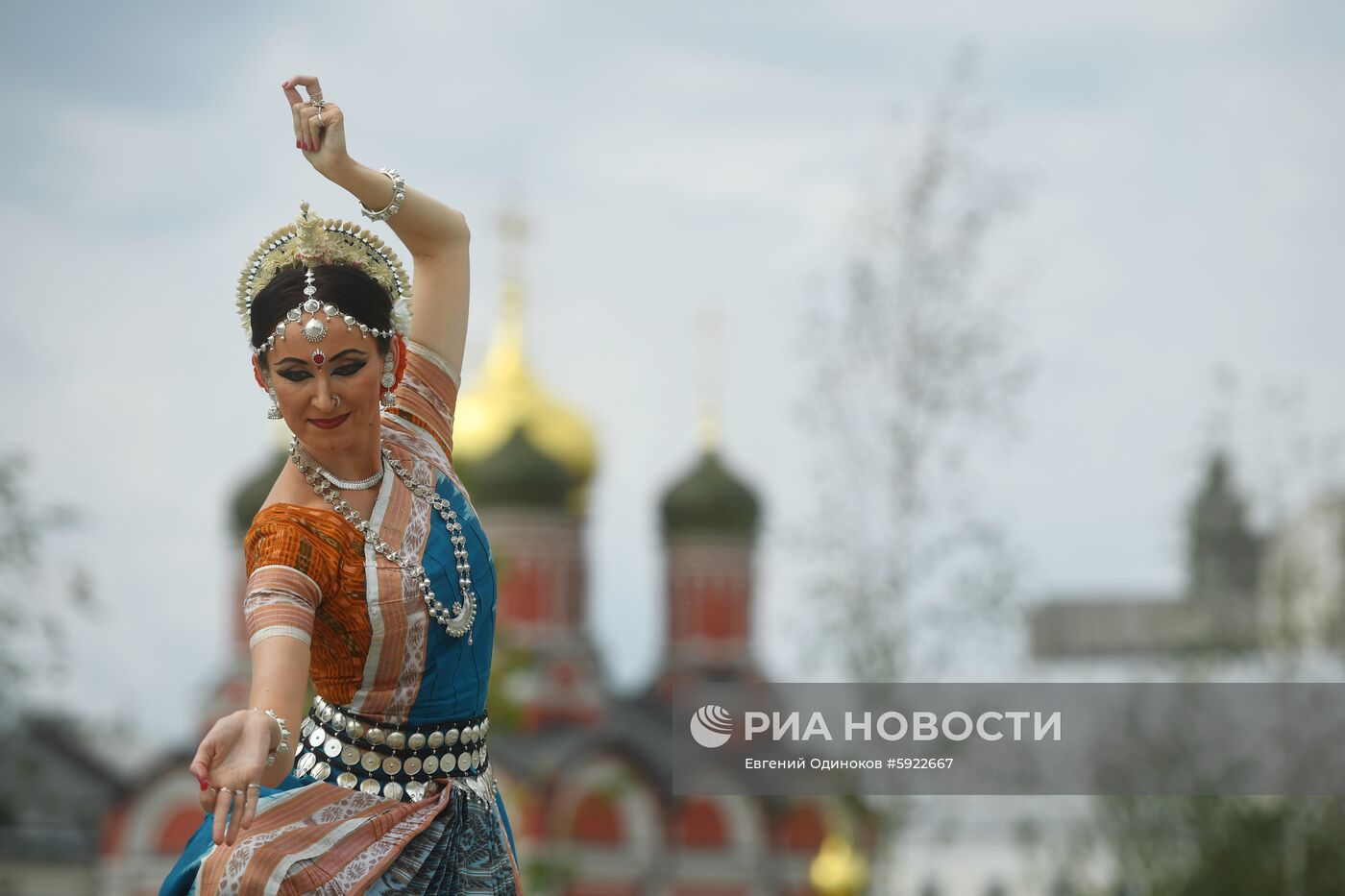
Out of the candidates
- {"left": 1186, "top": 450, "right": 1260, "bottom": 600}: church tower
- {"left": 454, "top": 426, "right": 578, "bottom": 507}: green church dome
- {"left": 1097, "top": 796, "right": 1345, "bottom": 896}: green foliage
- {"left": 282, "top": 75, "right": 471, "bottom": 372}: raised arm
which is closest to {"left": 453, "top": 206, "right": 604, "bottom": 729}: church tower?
{"left": 454, "top": 426, "right": 578, "bottom": 507}: green church dome

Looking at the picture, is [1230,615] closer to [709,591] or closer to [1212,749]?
[1212,749]

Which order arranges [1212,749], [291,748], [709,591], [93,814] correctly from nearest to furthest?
[291,748]
[1212,749]
[93,814]
[709,591]

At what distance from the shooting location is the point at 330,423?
11.8 ft

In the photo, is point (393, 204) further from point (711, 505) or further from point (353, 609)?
point (711, 505)

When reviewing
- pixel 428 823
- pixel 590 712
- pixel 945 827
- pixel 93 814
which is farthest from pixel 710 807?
pixel 428 823

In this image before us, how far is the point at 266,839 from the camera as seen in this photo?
11.3 feet

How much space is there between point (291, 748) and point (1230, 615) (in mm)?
20668

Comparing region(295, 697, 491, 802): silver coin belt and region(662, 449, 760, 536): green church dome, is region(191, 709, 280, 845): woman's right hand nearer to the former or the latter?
region(295, 697, 491, 802): silver coin belt

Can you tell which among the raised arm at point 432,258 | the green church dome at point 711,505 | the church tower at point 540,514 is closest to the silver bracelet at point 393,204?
the raised arm at point 432,258

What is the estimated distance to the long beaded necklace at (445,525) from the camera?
11.7ft

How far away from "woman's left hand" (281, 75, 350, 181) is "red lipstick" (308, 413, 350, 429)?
39cm

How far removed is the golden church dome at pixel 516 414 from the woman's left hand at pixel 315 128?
3816 cm

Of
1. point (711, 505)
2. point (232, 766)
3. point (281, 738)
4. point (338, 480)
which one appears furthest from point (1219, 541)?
point (711, 505)

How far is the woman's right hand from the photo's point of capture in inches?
124
